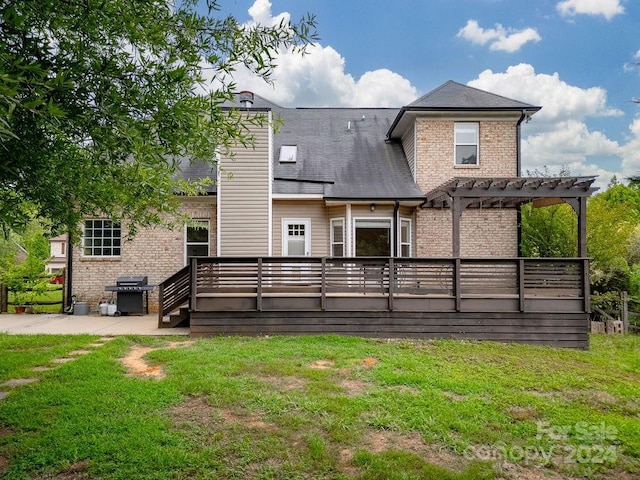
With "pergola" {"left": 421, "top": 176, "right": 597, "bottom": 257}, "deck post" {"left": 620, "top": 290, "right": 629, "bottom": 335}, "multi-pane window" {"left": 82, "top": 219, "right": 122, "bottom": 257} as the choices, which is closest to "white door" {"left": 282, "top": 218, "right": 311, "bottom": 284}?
"pergola" {"left": 421, "top": 176, "right": 597, "bottom": 257}

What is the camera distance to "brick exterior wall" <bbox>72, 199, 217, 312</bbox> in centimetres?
1135

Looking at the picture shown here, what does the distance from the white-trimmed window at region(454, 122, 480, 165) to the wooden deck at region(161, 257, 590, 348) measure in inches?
169

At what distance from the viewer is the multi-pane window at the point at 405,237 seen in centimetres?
1120

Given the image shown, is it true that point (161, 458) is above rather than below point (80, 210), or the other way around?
below

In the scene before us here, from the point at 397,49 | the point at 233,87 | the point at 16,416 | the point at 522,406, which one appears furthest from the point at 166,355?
the point at 397,49

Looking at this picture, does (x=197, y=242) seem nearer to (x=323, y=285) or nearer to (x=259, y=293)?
(x=259, y=293)

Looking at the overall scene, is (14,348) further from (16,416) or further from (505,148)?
(505,148)

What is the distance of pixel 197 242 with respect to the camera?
1152cm

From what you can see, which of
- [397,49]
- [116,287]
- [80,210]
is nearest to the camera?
[80,210]

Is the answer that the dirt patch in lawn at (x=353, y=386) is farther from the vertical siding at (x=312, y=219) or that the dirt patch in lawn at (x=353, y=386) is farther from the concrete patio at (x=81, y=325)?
the vertical siding at (x=312, y=219)

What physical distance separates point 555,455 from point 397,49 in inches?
617

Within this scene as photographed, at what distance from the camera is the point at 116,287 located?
415 inches

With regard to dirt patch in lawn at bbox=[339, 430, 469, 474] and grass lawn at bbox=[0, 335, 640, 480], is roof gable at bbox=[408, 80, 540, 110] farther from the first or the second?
dirt patch in lawn at bbox=[339, 430, 469, 474]

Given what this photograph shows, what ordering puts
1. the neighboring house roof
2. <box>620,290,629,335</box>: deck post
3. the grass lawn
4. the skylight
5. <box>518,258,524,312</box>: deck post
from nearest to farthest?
the grass lawn → <box>518,258,524,312</box>: deck post → <box>620,290,629,335</box>: deck post → the neighboring house roof → the skylight
